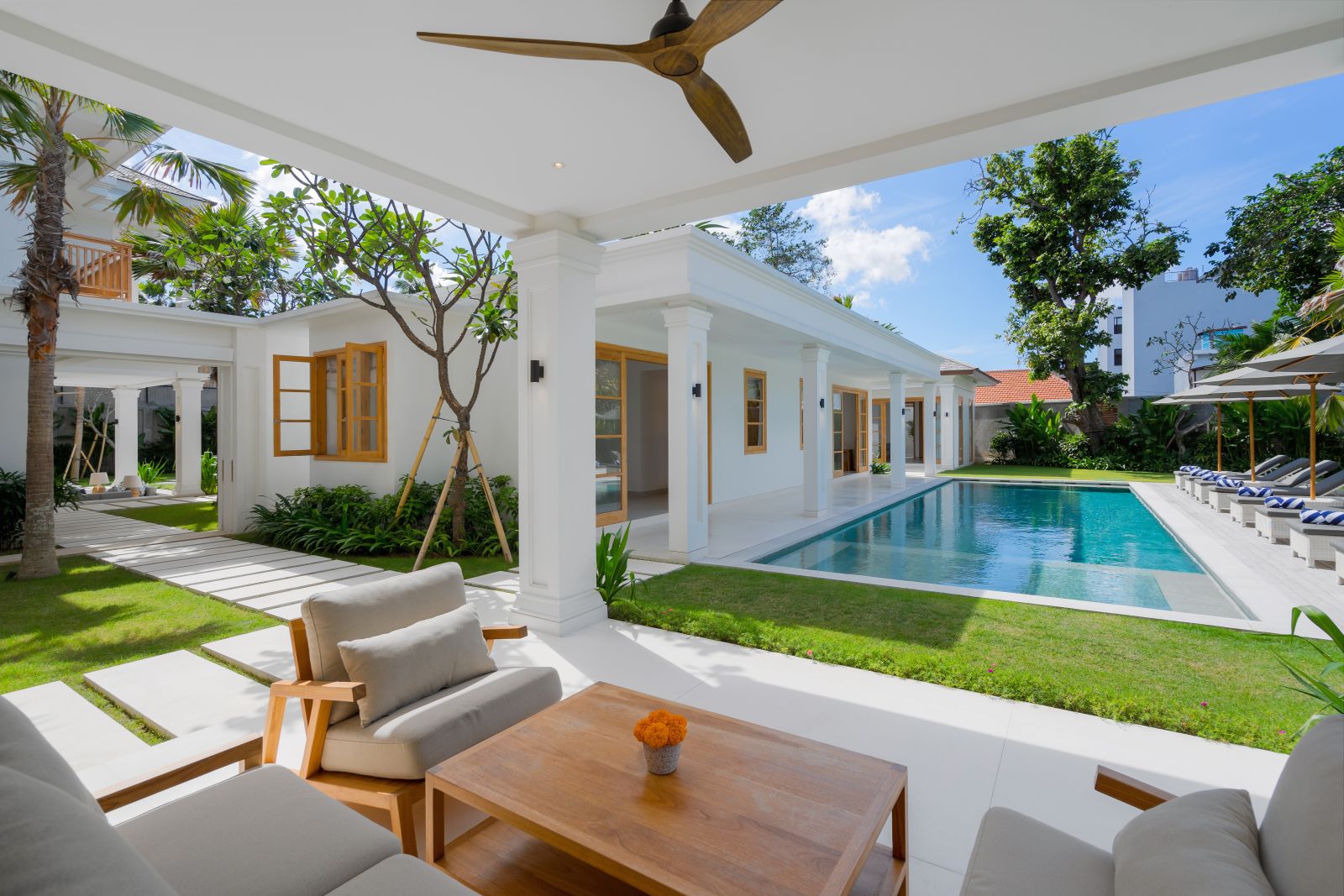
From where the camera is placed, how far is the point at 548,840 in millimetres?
1669

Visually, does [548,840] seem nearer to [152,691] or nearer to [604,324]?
[152,691]

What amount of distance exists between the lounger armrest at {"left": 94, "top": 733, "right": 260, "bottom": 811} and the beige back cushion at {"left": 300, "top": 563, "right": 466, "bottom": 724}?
14.3 inches

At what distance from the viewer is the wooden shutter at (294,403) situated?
30.1 feet

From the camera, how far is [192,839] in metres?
1.64

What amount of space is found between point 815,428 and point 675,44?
801 cm

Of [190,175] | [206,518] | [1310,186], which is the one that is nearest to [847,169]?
[190,175]

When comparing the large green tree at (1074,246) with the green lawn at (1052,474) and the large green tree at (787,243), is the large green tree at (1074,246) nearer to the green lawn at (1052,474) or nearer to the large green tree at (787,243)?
the green lawn at (1052,474)

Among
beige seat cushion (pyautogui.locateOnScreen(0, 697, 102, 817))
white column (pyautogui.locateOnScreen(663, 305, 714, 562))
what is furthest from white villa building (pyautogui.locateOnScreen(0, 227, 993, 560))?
beige seat cushion (pyautogui.locateOnScreen(0, 697, 102, 817))

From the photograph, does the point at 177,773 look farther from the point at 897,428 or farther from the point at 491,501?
the point at 897,428

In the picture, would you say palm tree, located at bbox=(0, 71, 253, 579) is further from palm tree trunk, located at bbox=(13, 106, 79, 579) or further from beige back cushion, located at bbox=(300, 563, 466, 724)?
beige back cushion, located at bbox=(300, 563, 466, 724)

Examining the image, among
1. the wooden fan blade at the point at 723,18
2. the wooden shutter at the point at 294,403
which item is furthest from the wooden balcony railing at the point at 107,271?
the wooden fan blade at the point at 723,18

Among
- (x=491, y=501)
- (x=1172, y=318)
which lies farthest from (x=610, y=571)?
(x=1172, y=318)

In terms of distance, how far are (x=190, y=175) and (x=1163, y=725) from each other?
37.7 ft

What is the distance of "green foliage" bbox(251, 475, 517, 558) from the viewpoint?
732 centimetres
